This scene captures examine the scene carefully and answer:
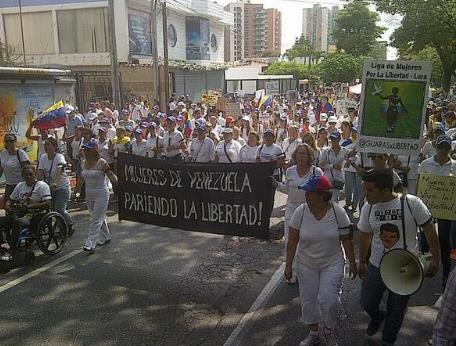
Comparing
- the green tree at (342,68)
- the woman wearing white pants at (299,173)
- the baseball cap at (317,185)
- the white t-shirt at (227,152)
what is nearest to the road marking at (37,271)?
the woman wearing white pants at (299,173)

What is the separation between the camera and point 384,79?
5727mm

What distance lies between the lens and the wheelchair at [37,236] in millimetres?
6633

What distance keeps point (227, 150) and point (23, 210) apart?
13.7ft

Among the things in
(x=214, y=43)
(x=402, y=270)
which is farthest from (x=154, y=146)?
(x=214, y=43)

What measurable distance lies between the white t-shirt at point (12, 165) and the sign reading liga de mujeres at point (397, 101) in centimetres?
542

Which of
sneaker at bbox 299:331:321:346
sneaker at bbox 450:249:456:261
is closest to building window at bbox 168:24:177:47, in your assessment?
sneaker at bbox 450:249:456:261

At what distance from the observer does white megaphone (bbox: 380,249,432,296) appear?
3.84 meters

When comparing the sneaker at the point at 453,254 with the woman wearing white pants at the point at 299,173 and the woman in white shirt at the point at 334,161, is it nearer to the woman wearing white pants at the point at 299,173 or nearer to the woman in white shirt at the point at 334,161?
the woman wearing white pants at the point at 299,173

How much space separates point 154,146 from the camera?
10609 millimetres

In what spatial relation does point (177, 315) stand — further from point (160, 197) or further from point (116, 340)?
point (160, 197)

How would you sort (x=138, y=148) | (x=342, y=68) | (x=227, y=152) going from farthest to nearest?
(x=342, y=68) → (x=138, y=148) → (x=227, y=152)

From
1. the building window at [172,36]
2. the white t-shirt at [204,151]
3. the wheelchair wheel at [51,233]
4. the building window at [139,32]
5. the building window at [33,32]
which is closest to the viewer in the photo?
the wheelchair wheel at [51,233]

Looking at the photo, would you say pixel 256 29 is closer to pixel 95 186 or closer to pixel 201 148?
pixel 201 148

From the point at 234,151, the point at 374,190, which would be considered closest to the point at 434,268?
the point at 374,190
